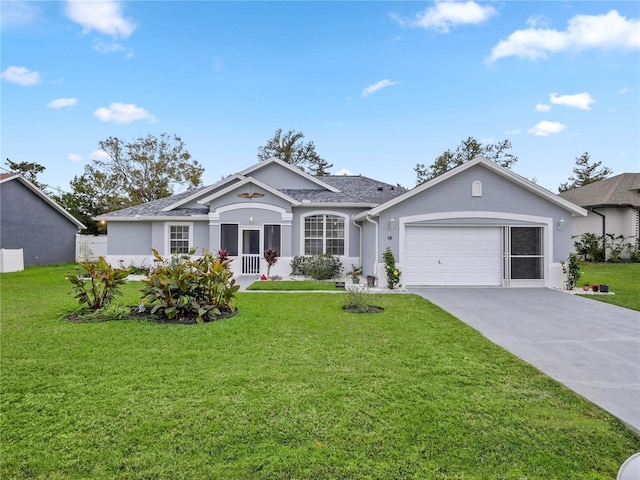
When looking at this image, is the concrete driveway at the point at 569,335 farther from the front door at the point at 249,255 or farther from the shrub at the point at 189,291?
the front door at the point at 249,255

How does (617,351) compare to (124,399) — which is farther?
(617,351)

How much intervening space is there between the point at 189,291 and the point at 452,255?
8.91 m

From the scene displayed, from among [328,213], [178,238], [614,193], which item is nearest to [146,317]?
[328,213]

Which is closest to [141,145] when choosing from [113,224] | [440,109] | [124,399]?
[113,224]

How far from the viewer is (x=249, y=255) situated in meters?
14.6

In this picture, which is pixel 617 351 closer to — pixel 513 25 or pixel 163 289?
pixel 163 289

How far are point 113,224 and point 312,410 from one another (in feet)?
54.0

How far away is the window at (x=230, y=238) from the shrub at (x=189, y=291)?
7.53 meters

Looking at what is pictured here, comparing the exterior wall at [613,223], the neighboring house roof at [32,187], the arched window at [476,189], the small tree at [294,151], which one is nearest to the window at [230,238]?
the arched window at [476,189]

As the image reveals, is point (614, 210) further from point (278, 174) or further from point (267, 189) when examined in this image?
point (267, 189)

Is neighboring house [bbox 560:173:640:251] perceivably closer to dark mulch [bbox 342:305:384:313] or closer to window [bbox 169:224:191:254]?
dark mulch [bbox 342:305:384:313]

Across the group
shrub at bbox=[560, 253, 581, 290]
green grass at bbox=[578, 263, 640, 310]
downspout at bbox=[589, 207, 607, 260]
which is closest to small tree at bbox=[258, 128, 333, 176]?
downspout at bbox=[589, 207, 607, 260]

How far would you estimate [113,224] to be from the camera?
16.2m

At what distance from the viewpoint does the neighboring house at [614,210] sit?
795 inches
